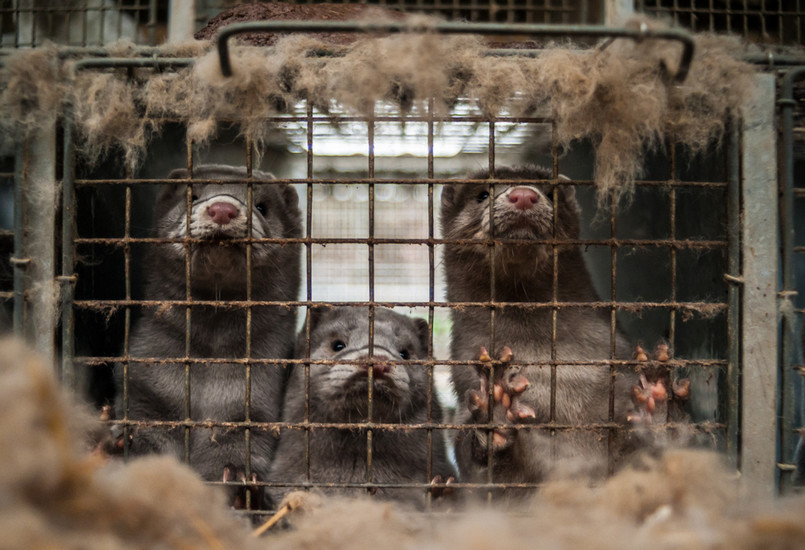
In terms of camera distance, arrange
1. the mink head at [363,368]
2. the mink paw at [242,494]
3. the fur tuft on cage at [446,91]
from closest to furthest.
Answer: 1. the fur tuft on cage at [446,91]
2. the mink paw at [242,494]
3. the mink head at [363,368]

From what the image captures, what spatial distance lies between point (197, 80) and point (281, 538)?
4.28ft

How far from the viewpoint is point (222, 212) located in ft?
7.11

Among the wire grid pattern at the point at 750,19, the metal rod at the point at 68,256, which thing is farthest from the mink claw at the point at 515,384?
the wire grid pattern at the point at 750,19

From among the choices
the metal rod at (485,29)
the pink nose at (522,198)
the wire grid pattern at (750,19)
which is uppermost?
the wire grid pattern at (750,19)

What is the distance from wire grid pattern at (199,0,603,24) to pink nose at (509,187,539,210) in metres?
1.35

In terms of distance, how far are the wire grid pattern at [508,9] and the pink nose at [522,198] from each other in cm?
135

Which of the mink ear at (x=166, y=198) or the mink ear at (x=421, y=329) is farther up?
the mink ear at (x=166, y=198)

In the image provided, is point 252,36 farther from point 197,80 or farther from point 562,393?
point 562,393

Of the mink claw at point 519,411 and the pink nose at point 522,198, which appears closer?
the mink claw at point 519,411

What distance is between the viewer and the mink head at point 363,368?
2.42 meters

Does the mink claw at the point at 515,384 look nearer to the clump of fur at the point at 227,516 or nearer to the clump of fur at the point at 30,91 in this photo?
the clump of fur at the point at 227,516

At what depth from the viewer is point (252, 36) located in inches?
92.7

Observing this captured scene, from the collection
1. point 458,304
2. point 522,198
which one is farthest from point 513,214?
point 458,304

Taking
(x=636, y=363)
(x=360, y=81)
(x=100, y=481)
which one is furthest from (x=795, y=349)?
(x=100, y=481)
